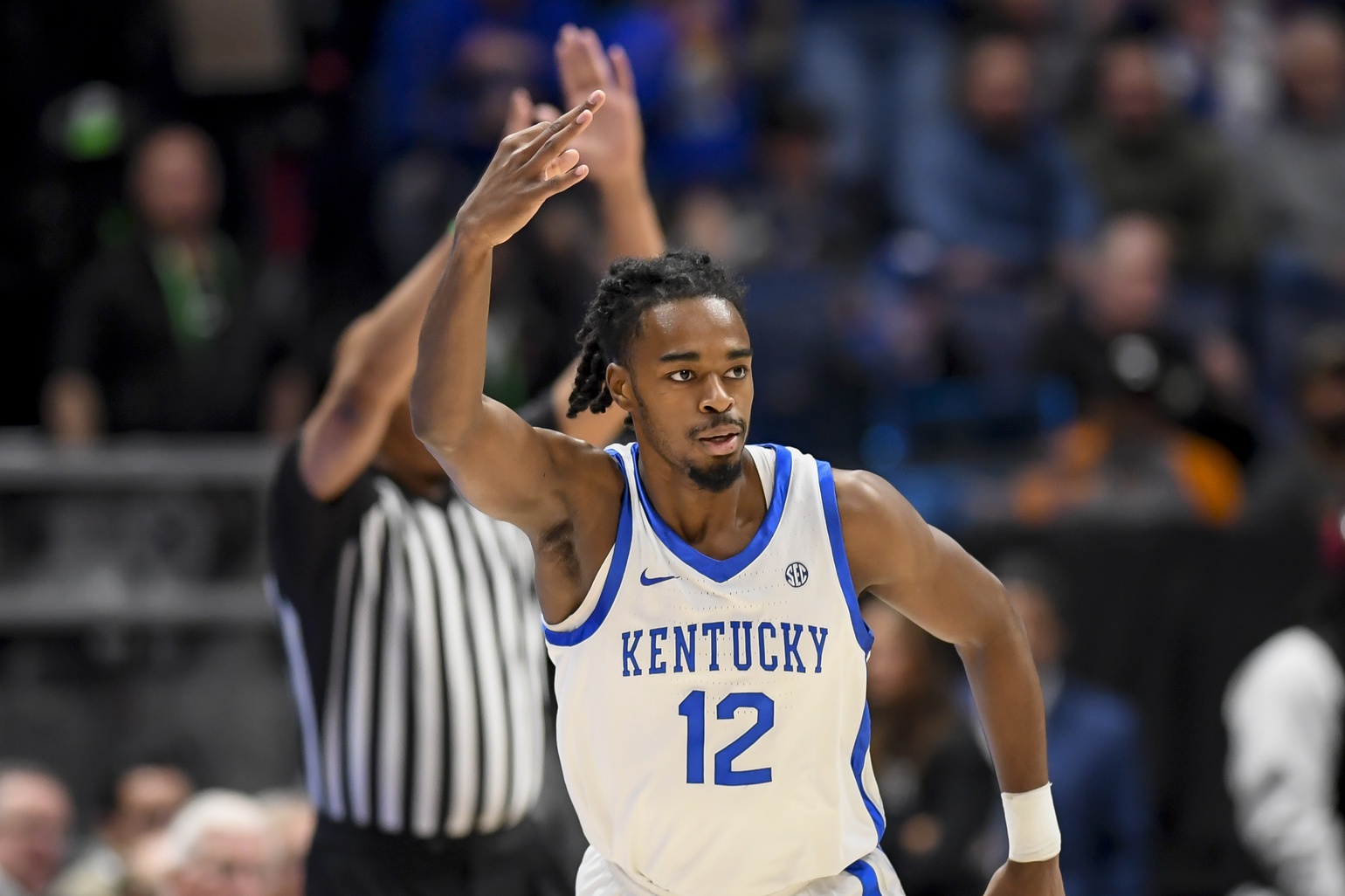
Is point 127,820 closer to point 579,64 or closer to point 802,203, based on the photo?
point 579,64

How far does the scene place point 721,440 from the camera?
11.4 feet

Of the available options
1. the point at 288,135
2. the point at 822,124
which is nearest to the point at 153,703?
the point at 288,135

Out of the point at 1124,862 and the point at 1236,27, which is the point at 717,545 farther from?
the point at 1236,27

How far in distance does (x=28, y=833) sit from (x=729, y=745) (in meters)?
4.11

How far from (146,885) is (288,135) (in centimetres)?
417

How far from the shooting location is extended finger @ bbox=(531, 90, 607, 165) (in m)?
3.35

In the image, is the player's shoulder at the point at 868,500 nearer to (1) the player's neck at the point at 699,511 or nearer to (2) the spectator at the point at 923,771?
(1) the player's neck at the point at 699,511

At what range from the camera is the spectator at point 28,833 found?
22.1 feet

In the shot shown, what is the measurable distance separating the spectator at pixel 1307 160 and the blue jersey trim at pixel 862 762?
255 inches

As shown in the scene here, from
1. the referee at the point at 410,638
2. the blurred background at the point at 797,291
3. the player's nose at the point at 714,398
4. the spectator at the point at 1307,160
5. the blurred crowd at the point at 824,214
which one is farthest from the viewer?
the spectator at the point at 1307,160

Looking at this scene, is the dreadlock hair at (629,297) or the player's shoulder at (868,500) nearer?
the dreadlock hair at (629,297)

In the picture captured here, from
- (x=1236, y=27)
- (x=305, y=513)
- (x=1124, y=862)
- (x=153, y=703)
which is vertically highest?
(x=1236, y=27)

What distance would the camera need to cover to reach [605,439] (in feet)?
15.8

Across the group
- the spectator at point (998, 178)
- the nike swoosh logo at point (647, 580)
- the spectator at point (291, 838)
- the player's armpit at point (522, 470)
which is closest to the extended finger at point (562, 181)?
the player's armpit at point (522, 470)
